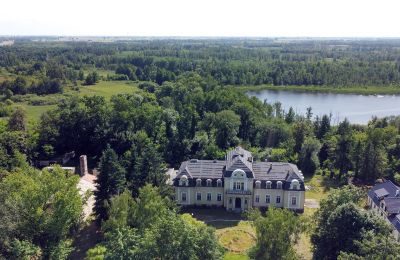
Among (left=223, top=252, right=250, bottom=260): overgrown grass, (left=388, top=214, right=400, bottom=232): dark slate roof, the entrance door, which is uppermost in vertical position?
(left=388, top=214, right=400, bottom=232): dark slate roof

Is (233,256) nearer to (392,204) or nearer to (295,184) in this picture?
(295,184)

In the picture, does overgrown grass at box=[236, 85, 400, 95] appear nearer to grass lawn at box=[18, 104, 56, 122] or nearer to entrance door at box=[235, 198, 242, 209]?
grass lawn at box=[18, 104, 56, 122]

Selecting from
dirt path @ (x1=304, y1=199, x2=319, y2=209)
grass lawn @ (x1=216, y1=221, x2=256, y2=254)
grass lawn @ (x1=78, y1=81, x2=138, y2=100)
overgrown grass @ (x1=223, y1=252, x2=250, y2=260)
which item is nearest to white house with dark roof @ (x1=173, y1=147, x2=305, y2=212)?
dirt path @ (x1=304, y1=199, x2=319, y2=209)

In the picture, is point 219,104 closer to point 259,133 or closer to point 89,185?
point 259,133

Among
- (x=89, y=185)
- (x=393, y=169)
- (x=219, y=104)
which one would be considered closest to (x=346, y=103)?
(x=219, y=104)

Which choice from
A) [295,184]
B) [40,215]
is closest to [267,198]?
[295,184]
